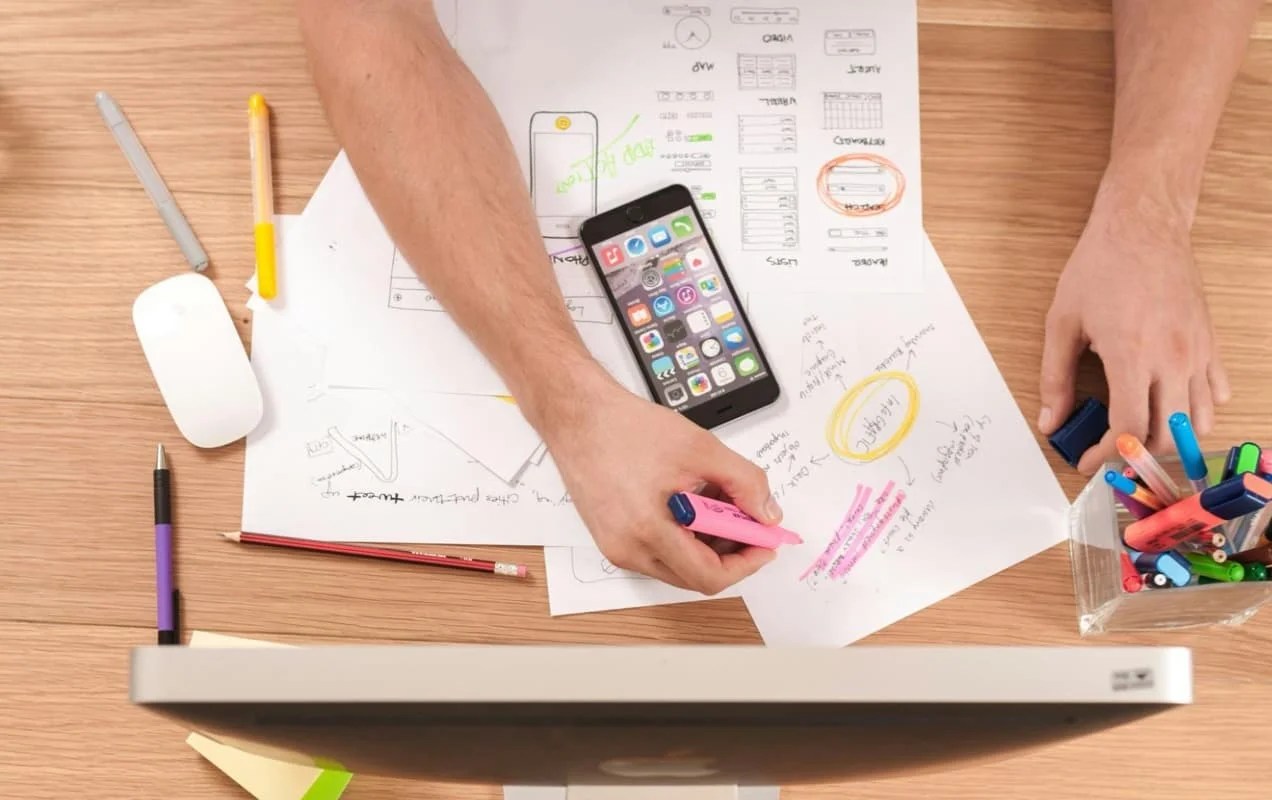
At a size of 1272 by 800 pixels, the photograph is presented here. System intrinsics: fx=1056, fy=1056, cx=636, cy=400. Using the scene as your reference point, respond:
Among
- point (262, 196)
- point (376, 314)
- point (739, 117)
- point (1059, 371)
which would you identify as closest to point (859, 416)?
point (1059, 371)

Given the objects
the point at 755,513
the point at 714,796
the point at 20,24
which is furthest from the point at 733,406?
the point at 20,24

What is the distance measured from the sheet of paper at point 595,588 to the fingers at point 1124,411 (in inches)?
10.5

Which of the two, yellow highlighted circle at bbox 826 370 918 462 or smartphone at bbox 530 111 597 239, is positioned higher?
smartphone at bbox 530 111 597 239

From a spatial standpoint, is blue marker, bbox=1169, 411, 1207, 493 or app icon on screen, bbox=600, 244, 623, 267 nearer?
blue marker, bbox=1169, 411, 1207, 493

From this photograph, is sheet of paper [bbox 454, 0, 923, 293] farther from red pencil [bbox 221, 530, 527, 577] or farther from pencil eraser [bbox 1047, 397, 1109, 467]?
red pencil [bbox 221, 530, 527, 577]

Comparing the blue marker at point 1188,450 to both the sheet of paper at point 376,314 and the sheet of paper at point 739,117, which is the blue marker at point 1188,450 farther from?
the sheet of paper at point 376,314

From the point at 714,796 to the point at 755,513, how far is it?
0.18m

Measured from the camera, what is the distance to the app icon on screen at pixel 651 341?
761 mm

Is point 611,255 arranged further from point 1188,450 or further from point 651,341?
point 1188,450

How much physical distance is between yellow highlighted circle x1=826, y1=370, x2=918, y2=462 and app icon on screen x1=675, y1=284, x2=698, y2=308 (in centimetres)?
13

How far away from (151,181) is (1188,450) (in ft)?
2.41

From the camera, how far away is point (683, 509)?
0.64 meters

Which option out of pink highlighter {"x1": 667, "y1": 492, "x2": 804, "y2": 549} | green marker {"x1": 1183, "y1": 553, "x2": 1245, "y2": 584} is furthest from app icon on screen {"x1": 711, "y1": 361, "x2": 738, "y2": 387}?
green marker {"x1": 1183, "y1": 553, "x2": 1245, "y2": 584}

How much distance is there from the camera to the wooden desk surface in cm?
71
